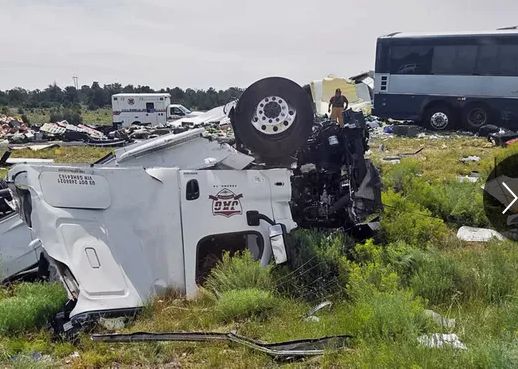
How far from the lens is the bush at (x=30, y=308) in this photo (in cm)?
416

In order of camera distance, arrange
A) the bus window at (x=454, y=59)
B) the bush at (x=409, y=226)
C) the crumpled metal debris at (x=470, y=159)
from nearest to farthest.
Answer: the bush at (x=409, y=226)
the crumpled metal debris at (x=470, y=159)
the bus window at (x=454, y=59)

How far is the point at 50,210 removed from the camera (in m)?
4.30

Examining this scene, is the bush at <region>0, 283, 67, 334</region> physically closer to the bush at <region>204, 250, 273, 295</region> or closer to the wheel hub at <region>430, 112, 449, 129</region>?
the bush at <region>204, 250, 273, 295</region>

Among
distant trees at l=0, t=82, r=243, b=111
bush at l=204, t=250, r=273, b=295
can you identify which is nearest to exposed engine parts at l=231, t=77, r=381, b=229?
bush at l=204, t=250, r=273, b=295

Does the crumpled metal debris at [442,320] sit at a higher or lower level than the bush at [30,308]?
higher

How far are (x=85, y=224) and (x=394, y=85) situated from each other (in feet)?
52.4

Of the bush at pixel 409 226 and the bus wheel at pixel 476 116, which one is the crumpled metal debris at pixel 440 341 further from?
the bus wheel at pixel 476 116

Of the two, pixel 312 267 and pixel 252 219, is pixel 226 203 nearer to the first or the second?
pixel 252 219

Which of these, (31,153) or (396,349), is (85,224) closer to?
(396,349)

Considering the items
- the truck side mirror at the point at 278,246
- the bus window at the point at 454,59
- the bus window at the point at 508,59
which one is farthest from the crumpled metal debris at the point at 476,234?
the bus window at the point at 454,59

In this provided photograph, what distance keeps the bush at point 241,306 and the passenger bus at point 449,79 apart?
1533 cm

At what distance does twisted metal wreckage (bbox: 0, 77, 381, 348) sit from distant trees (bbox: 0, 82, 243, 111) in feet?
155

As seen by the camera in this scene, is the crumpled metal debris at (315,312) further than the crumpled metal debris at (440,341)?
Yes

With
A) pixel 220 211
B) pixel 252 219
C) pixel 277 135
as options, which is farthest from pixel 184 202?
pixel 277 135
